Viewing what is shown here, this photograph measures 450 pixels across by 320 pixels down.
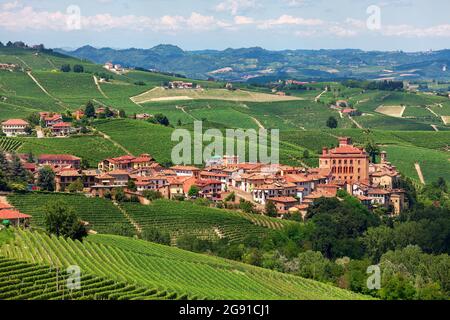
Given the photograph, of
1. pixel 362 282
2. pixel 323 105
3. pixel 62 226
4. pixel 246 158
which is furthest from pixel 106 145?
pixel 323 105

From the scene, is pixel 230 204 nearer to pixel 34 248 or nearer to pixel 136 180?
pixel 136 180

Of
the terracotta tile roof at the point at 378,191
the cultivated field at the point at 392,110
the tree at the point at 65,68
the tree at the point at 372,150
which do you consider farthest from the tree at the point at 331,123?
the tree at the point at 65,68

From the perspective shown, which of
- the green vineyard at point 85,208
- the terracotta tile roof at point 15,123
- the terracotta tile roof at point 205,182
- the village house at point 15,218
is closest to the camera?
the village house at point 15,218

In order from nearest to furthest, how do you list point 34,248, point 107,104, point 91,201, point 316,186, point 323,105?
point 34,248
point 91,201
point 316,186
point 107,104
point 323,105

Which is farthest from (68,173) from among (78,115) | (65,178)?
(78,115)

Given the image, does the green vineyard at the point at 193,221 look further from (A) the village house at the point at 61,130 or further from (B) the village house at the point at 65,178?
(A) the village house at the point at 61,130
